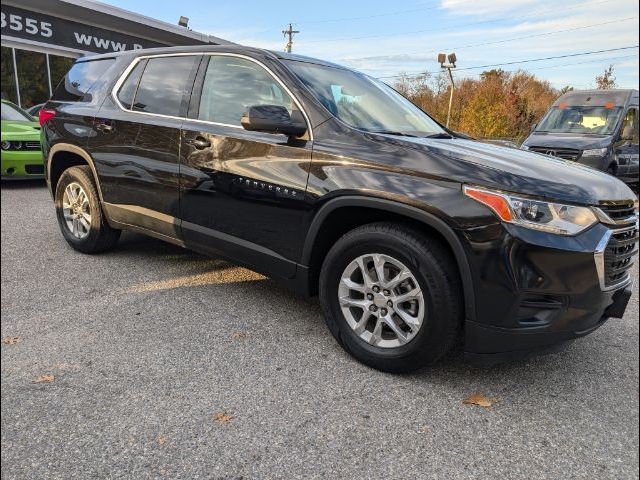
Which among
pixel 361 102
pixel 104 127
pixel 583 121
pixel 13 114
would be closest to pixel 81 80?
pixel 104 127

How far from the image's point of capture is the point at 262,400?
2.40m

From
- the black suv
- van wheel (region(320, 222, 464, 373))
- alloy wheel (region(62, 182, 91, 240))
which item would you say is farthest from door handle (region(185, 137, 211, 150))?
alloy wheel (region(62, 182, 91, 240))

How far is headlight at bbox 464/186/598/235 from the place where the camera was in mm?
2244

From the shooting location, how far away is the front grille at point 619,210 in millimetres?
2445

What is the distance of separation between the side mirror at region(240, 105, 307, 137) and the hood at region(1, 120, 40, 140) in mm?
6599

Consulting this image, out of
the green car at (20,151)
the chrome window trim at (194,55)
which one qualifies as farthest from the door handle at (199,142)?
the green car at (20,151)

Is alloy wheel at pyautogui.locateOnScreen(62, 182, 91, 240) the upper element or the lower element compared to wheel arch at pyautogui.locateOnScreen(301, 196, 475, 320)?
lower

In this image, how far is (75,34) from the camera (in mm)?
16250

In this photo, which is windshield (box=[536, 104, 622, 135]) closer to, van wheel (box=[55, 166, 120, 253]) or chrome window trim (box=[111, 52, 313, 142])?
chrome window trim (box=[111, 52, 313, 142])

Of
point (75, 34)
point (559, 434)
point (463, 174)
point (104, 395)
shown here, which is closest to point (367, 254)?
point (463, 174)

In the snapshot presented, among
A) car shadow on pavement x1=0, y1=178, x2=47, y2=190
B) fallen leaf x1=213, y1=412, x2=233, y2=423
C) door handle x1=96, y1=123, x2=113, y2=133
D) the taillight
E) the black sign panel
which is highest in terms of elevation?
the black sign panel

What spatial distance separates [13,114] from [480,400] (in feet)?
31.0

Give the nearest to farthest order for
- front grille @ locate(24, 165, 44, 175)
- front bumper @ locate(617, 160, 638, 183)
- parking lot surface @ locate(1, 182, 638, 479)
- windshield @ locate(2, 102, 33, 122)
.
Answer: parking lot surface @ locate(1, 182, 638, 479) → front grille @ locate(24, 165, 44, 175) → windshield @ locate(2, 102, 33, 122) → front bumper @ locate(617, 160, 638, 183)

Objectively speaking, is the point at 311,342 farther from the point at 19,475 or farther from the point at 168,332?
the point at 19,475
